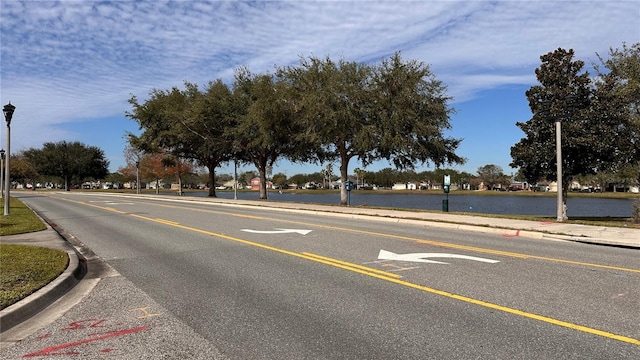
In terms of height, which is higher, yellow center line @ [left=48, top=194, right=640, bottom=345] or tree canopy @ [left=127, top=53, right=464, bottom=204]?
tree canopy @ [left=127, top=53, right=464, bottom=204]

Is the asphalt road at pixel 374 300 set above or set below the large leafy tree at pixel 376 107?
below

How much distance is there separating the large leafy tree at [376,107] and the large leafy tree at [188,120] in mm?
11243

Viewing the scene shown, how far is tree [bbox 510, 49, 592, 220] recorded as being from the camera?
71.0ft

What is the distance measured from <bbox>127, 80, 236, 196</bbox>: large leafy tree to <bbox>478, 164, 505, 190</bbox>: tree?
122m

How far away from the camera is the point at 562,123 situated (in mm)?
21875

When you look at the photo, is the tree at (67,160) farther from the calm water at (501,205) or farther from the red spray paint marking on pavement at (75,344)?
the red spray paint marking on pavement at (75,344)

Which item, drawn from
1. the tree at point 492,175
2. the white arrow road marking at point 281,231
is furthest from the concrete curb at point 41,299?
the tree at point 492,175

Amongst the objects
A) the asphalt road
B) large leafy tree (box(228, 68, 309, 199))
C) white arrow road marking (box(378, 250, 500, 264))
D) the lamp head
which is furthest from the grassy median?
large leafy tree (box(228, 68, 309, 199))

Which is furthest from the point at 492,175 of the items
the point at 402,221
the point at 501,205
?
the point at 402,221

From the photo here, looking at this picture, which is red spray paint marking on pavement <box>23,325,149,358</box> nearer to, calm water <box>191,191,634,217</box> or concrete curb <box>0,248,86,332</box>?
concrete curb <box>0,248,86,332</box>

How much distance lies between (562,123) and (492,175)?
13757 centimetres

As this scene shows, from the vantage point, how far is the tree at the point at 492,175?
152 m

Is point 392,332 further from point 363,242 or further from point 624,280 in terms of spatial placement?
point 363,242

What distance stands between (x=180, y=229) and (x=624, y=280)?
41.0 ft
